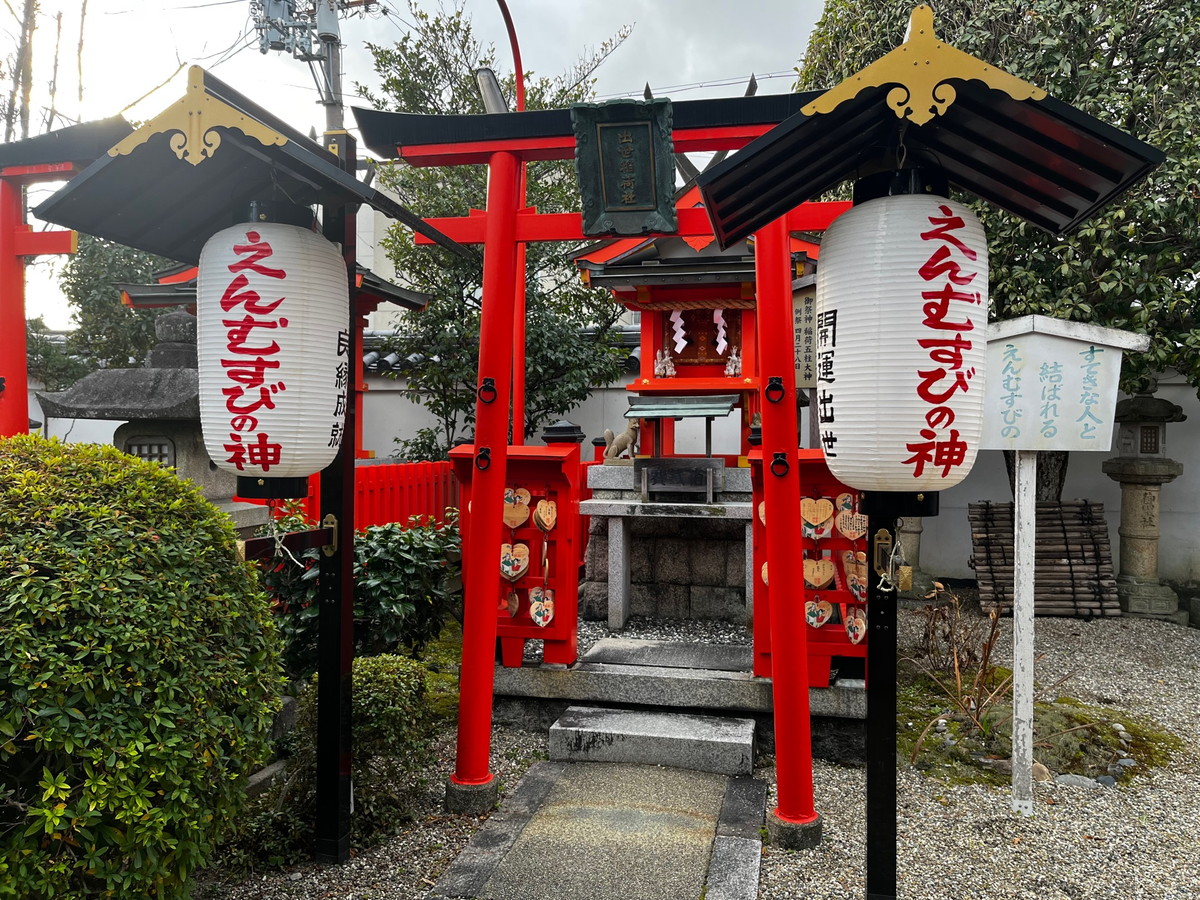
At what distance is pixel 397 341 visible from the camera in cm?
1220

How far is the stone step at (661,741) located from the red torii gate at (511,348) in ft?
2.35

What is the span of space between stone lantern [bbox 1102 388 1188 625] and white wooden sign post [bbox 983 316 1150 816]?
5715 millimetres

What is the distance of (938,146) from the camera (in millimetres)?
2846

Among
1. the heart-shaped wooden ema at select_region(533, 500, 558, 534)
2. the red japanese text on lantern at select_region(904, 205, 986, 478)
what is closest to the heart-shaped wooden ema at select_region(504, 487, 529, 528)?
the heart-shaped wooden ema at select_region(533, 500, 558, 534)

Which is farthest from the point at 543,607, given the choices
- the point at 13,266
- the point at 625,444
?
the point at 13,266

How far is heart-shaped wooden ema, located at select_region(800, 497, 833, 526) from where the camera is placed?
509 cm

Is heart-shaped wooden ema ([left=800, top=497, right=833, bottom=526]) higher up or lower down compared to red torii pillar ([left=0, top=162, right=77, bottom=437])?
lower down

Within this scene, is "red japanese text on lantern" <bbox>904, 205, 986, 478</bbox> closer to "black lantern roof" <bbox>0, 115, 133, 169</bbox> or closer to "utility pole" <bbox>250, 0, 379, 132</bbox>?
"black lantern roof" <bbox>0, 115, 133, 169</bbox>

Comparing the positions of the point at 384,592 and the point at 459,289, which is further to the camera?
the point at 459,289

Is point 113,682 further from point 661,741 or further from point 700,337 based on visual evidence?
point 700,337

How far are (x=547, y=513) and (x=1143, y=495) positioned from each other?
843 cm

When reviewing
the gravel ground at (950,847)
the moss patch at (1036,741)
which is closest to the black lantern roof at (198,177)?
the gravel ground at (950,847)

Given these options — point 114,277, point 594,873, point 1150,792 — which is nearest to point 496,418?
point 594,873

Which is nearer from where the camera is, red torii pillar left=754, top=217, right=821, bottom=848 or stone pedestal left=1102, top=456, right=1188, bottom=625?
red torii pillar left=754, top=217, right=821, bottom=848
